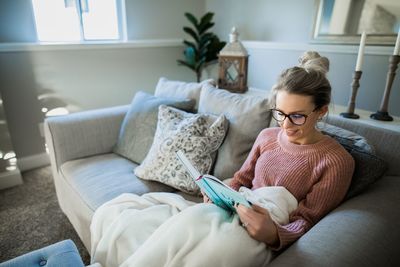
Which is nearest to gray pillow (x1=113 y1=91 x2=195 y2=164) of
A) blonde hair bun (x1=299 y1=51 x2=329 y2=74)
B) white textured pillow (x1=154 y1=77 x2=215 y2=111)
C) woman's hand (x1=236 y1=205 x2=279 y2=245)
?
white textured pillow (x1=154 y1=77 x2=215 y2=111)

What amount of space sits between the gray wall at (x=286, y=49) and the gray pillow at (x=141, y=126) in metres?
1.07

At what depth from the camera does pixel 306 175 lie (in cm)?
93

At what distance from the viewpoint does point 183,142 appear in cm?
136

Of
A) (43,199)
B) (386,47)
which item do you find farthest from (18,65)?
(386,47)

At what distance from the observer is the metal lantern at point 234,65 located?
1866mm

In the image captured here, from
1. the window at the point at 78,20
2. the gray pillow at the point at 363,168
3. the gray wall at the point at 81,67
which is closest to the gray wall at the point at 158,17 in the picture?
the gray wall at the point at 81,67

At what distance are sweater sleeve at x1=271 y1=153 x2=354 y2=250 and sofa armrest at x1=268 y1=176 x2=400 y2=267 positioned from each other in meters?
0.03

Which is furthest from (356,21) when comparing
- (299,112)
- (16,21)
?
(16,21)

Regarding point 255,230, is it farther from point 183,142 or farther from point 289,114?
point 183,142

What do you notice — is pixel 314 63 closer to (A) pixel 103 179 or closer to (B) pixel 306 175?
(B) pixel 306 175

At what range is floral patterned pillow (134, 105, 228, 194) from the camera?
135 cm

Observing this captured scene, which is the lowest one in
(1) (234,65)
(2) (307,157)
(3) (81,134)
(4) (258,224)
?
(3) (81,134)

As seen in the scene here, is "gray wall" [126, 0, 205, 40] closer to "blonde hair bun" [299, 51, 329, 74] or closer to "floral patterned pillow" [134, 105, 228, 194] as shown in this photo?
"floral patterned pillow" [134, 105, 228, 194]

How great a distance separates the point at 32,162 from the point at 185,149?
1.89 metres
